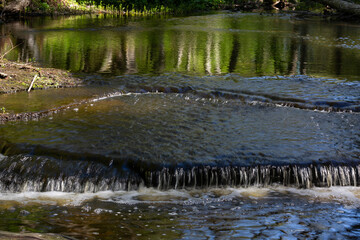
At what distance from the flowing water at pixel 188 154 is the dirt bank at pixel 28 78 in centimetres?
47

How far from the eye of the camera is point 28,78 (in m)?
10.9

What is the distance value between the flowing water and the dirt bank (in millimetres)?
468

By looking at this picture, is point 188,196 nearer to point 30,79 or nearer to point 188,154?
point 188,154

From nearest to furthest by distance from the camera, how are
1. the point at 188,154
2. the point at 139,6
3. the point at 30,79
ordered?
the point at 188,154 → the point at 30,79 → the point at 139,6

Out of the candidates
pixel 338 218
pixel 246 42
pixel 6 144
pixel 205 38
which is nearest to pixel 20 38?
pixel 205 38

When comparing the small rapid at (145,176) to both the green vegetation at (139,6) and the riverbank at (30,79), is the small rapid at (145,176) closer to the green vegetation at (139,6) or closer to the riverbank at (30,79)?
the riverbank at (30,79)

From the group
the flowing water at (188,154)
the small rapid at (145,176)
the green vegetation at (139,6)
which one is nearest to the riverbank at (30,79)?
the flowing water at (188,154)

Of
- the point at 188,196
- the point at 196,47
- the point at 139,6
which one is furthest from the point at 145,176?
the point at 139,6

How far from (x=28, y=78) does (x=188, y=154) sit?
18.4 ft

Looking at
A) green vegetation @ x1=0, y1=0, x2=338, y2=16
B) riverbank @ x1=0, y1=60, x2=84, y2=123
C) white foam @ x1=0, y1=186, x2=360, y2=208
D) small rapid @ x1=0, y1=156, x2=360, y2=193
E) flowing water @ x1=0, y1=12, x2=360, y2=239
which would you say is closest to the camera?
flowing water @ x1=0, y1=12, x2=360, y2=239

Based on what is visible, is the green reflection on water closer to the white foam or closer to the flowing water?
the flowing water

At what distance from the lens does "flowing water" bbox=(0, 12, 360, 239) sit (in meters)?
5.37

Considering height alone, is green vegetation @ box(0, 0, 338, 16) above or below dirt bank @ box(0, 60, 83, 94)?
above

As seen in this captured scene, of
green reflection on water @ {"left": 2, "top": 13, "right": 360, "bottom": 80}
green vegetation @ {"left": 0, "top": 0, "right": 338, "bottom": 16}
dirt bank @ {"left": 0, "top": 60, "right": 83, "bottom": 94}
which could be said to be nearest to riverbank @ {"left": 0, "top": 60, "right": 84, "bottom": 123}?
dirt bank @ {"left": 0, "top": 60, "right": 83, "bottom": 94}
